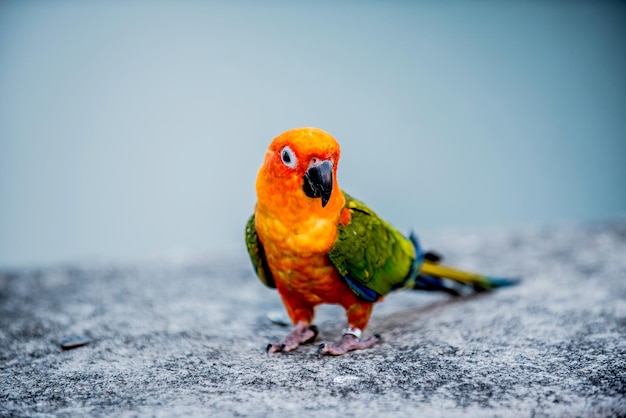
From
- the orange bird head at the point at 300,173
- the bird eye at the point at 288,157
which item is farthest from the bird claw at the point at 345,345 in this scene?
the bird eye at the point at 288,157

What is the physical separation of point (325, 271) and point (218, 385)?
0.50 m

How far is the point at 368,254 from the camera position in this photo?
2045 millimetres

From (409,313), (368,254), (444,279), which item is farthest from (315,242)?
(444,279)

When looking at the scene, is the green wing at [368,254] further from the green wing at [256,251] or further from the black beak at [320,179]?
the green wing at [256,251]

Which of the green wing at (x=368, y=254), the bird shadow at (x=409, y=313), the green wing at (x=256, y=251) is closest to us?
the green wing at (x=368, y=254)

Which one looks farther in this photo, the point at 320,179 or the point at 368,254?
the point at 368,254

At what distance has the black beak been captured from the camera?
1.83 metres

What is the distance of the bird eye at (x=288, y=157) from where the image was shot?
1.84 m

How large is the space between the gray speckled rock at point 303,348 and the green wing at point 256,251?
0.25 m

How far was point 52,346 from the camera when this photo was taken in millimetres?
2172

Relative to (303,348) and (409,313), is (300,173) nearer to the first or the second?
(303,348)

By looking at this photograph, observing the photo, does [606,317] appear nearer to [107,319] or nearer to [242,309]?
[242,309]

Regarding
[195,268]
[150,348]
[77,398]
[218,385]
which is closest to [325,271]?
[218,385]

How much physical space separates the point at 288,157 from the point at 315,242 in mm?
283
